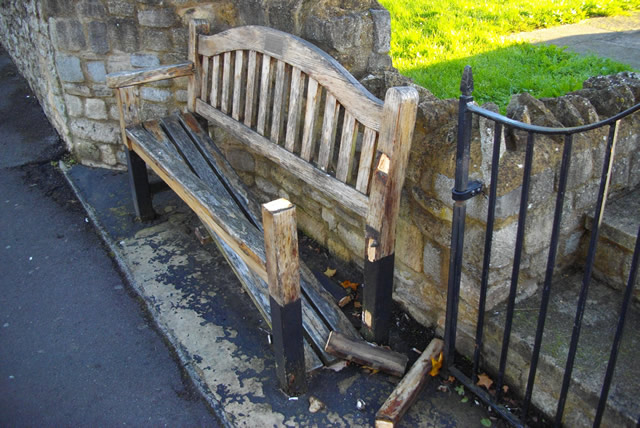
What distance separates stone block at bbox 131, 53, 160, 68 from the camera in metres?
4.26

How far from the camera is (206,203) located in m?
2.82

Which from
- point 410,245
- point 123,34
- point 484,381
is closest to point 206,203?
point 410,245

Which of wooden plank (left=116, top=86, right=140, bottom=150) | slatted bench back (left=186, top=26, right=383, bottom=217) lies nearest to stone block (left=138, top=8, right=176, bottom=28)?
slatted bench back (left=186, top=26, right=383, bottom=217)

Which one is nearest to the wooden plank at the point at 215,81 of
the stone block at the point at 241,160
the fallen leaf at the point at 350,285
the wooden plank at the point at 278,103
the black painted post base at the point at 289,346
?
the stone block at the point at 241,160

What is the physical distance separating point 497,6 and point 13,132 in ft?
16.9

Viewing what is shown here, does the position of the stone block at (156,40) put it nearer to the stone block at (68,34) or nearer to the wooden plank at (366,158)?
the stone block at (68,34)

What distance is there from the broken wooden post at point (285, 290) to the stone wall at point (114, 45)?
1328 mm

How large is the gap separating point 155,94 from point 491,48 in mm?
3003

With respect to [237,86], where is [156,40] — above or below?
above

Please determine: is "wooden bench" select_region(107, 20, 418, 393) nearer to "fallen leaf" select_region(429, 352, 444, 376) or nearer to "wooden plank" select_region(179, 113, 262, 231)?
"wooden plank" select_region(179, 113, 262, 231)

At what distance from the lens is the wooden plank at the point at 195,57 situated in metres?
3.71

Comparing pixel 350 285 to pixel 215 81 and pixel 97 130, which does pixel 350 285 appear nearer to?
pixel 215 81

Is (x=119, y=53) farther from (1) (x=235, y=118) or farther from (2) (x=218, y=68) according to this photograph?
(1) (x=235, y=118)

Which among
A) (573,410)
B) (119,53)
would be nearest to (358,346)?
(573,410)
